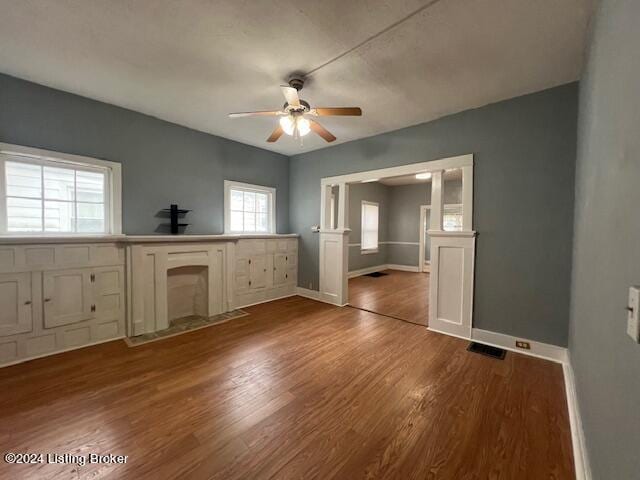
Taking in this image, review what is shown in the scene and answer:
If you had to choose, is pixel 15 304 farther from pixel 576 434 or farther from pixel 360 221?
pixel 360 221

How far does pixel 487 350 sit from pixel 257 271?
3467 mm

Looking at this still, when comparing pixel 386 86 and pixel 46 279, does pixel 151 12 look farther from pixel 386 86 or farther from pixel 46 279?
pixel 46 279

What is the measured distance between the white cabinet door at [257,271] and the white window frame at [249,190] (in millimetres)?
538

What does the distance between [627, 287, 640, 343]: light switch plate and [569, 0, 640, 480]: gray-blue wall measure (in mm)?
39

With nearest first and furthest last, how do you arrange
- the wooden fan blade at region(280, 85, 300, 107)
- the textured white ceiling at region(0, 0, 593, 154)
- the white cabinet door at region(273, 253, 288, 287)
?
the textured white ceiling at region(0, 0, 593, 154) < the wooden fan blade at region(280, 85, 300, 107) < the white cabinet door at region(273, 253, 288, 287)

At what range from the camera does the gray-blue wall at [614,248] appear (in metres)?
0.77

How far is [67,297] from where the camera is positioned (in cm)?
273

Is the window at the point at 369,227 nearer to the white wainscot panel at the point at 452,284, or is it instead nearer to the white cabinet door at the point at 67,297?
the white wainscot panel at the point at 452,284

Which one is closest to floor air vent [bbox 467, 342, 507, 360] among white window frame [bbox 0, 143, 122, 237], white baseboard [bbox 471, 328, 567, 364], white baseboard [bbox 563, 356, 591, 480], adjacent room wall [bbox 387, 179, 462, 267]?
white baseboard [bbox 471, 328, 567, 364]

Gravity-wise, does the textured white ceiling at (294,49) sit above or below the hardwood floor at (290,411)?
above

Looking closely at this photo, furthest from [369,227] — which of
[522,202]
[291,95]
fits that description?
[291,95]

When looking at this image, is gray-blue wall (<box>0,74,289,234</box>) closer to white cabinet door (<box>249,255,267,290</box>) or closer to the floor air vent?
white cabinet door (<box>249,255,267,290</box>)

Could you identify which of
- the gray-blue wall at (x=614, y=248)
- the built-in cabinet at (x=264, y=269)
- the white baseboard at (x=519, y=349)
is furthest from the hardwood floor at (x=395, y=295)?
the gray-blue wall at (x=614, y=248)

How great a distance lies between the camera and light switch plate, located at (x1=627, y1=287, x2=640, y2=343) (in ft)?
2.23
